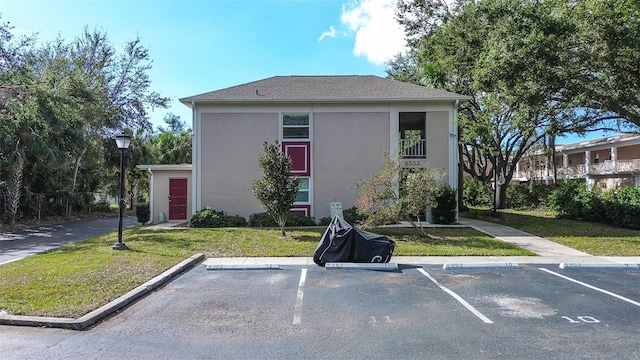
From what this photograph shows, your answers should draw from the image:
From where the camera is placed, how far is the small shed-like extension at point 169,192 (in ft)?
63.8

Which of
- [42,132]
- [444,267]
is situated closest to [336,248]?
[444,267]

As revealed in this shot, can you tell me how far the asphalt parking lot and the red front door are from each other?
12236 millimetres

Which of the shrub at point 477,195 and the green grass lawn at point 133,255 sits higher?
the shrub at point 477,195

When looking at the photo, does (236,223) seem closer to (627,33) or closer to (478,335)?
(478,335)

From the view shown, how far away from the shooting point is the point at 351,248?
973 centimetres

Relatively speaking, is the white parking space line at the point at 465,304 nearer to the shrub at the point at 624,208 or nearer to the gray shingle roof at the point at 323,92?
the gray shingle roof at the point at 323,92

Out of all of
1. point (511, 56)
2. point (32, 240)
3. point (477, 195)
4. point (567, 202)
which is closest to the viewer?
point (511, 56)

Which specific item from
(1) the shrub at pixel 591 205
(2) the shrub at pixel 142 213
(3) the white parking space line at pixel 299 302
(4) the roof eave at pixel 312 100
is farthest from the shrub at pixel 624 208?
(2) the shrub at pixel 142 213

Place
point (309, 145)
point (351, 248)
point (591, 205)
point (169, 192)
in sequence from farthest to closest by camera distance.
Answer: point (169, 192), point (591, 205), point (309, 145), point (351, 248)

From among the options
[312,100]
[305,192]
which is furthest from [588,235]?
[312,100]

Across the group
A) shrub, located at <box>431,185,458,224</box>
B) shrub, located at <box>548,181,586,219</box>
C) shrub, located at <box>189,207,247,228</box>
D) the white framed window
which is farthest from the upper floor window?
shrub, located at <box>548,181,586,219</box>

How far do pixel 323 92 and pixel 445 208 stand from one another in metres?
7.69

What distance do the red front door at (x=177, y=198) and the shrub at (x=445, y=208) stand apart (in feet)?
39.9

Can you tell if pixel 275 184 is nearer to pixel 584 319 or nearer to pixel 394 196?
pixel 394 196
